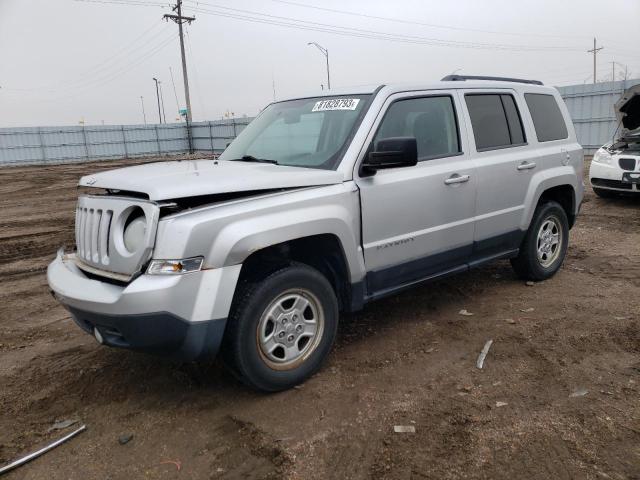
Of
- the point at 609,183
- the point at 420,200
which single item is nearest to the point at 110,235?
the point at 420,200

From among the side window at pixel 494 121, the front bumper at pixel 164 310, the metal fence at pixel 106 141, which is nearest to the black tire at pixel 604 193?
the side window at pixel 494 121

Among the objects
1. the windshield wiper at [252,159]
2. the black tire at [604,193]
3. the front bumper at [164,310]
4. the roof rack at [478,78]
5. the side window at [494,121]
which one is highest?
the roof rack at [478,78]

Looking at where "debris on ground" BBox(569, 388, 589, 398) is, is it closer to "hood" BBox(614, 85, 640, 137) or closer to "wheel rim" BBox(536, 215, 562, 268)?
"wheel rim" BBox(536, 215, 562, 268)

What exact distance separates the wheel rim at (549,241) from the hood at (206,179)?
113 inches

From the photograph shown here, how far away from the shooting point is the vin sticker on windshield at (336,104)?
12.8ft

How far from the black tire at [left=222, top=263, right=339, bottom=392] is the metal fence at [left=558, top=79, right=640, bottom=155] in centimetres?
1917

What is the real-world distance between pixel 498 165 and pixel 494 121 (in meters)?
0.44

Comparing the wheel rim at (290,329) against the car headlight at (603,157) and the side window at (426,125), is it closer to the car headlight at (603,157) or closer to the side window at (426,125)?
the side window at (426,125)

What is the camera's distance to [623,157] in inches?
371

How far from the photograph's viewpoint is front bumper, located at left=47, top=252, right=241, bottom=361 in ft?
9.01

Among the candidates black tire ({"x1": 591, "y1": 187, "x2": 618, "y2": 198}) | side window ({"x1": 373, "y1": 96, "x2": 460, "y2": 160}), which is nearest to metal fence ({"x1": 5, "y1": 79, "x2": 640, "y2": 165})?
black tire ({"x1": 591, "y1": 187, "x2": 618, "y2": 198})

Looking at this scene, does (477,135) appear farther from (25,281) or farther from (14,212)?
(14,212)

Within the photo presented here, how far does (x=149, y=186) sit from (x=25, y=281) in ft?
14.1

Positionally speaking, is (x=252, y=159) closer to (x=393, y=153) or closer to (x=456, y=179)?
(x=393, y=153)
